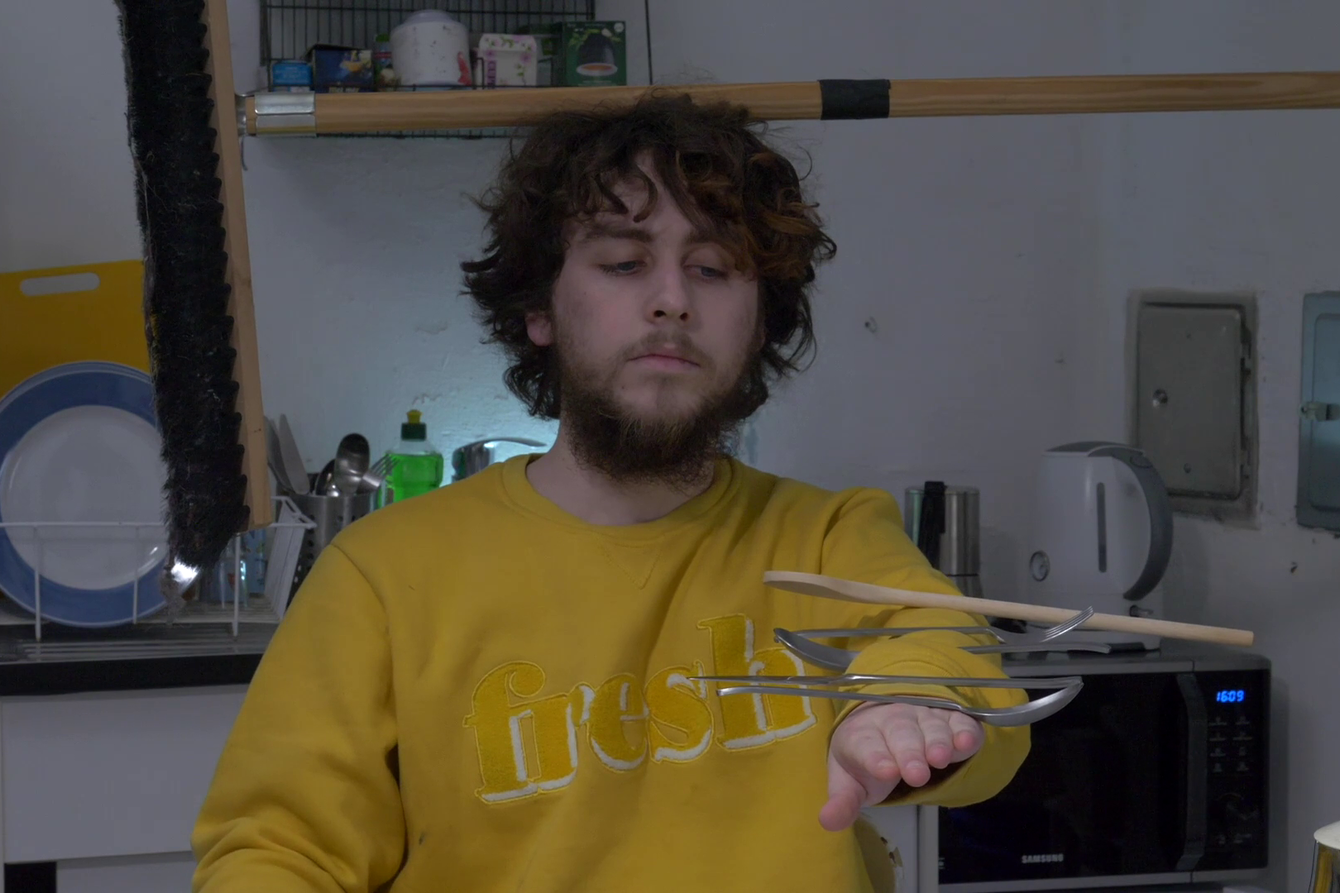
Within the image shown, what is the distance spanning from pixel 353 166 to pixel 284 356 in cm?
33

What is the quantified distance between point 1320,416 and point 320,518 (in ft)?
4.51

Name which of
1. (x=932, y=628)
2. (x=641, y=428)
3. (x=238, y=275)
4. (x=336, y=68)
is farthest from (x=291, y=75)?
(x=932, y=628)

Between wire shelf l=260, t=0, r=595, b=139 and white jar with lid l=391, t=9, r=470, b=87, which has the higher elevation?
wire shelf l=260, t=0, r=595, b=139

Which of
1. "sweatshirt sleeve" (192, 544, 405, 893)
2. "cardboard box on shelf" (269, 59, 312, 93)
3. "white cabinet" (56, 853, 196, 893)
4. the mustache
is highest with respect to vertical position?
"cardboard box on shelf" (269, 59, 312, 93)

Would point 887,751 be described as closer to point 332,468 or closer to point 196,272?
point 196,272

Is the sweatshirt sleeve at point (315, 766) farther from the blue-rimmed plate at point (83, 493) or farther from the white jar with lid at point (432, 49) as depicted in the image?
the white jar with lid at point (432, 49)

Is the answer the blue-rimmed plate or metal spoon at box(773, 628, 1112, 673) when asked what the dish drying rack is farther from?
metal spoon at box(773, 628, 1112, 673)

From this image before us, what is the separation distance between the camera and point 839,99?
46.9 inches

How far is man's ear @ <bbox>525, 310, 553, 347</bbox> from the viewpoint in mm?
1323

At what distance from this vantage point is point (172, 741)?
5.11 feet

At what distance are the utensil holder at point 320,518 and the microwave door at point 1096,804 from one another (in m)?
0.93

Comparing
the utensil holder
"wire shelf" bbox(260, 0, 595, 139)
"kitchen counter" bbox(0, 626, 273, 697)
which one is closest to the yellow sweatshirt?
"kitchen counter" bbox(0, 626, 273, 697)

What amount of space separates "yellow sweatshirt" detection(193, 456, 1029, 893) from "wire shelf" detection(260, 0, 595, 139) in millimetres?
1070

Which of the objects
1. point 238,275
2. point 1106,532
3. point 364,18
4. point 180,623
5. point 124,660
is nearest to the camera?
point 238,275
